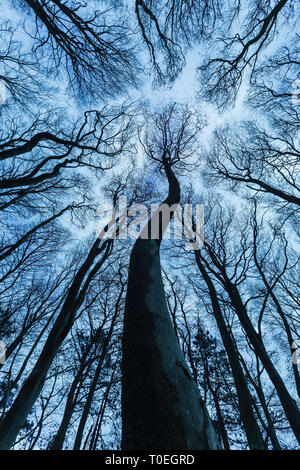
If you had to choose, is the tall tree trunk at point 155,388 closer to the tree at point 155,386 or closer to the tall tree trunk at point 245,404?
the tree at point 155,386

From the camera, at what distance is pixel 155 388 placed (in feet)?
3.42

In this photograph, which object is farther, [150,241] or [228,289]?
[228,289]

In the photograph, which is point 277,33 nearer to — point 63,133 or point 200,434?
point 63,133

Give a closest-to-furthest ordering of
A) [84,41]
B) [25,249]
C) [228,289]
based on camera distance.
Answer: [84,41] → [228,289] → [25,249]

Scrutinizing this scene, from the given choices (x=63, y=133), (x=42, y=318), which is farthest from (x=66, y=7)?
(x=42, y=318)

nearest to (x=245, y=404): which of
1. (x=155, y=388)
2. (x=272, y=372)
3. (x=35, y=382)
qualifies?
A: (x=272, y=372)

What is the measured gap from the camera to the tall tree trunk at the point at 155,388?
2.97 feet

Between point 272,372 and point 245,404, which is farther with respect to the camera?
point 272,372

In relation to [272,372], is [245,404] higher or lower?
lower

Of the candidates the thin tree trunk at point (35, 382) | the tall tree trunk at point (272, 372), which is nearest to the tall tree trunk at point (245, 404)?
the tall tree trunk at point (272, 372)

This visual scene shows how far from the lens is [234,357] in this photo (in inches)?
177

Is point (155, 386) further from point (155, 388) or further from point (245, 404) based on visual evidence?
point (245, 404)

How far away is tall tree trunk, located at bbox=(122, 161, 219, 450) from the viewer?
0.90 metres

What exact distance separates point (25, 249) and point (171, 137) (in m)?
7.89
